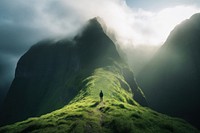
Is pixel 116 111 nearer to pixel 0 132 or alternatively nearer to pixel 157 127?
pixel 157 127

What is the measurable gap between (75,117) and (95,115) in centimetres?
834

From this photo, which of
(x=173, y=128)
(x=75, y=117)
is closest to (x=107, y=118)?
(x=75, y=117)

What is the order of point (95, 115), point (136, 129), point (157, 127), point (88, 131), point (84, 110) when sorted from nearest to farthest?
point (88, 131) → point (136, 129) → point (157, 127) → point (95, 115) → point (84, 110)

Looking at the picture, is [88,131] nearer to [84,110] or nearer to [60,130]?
[60,130]

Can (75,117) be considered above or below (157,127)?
above

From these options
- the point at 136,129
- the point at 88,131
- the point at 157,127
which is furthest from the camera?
the point at 157,127

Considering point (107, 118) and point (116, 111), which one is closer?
point (107, 118)

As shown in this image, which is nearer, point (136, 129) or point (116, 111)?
point (136, 129)

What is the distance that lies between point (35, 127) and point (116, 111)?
35150 millimetres

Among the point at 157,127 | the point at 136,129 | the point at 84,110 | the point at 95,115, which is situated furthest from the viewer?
the point at 84,110

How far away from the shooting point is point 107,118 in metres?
101

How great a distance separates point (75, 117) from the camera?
103 metres

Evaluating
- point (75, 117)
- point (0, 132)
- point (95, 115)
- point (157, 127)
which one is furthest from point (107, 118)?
point (0, 132)

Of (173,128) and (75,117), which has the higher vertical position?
(75,117)
